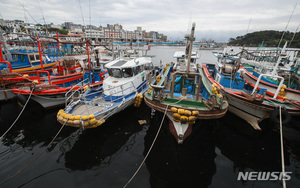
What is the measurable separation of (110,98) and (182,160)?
538 centimetres

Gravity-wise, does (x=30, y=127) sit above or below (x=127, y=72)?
below

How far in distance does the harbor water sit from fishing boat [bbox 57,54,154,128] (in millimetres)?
1225

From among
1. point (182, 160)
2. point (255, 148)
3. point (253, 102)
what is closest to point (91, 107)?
point (182, 160)

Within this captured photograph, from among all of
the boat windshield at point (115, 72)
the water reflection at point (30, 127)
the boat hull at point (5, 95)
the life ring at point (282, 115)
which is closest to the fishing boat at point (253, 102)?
the life ring at point (282, 115)

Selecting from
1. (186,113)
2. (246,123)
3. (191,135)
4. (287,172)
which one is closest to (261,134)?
(246,123)

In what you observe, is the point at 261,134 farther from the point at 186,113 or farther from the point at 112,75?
the point at 112,75

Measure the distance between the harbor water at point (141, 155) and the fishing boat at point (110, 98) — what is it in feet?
4.02

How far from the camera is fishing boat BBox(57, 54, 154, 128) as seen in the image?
648 centimetres

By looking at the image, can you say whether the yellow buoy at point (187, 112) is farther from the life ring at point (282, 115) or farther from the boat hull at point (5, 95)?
the boat hull at point (5, 95)

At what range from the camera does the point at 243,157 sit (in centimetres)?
633

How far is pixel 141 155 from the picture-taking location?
20.8 ft

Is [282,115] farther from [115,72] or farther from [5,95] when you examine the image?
[5,95]

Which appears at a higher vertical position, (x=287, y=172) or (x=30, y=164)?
(x=287, y=172)

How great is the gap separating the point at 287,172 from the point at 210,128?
11.5ft
